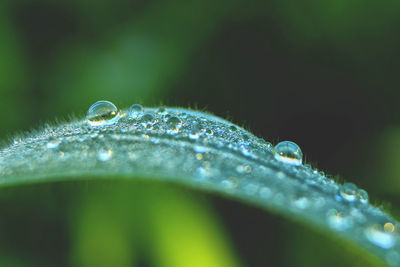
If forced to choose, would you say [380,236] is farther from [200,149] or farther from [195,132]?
[195,132]

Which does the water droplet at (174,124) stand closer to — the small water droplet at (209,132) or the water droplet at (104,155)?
the small water droplet at (209,132)

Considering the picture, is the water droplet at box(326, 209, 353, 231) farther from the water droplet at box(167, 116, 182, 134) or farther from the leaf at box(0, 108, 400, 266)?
the water droplet at box(167, 116, 182, 134)

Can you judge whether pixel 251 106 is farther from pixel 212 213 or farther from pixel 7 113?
pixel 7 113

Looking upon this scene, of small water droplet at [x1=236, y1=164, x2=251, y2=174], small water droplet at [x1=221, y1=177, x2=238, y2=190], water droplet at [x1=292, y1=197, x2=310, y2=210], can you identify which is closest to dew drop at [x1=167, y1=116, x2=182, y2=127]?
small water droplet at [x1=236, y1=164, x2=251, y2=174]

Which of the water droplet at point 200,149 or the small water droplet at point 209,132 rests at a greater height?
the small water droplet at point 209,132

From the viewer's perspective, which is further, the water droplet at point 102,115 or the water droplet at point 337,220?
the water droplet at point 102,115

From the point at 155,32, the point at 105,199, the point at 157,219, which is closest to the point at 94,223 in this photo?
the point at 105,199

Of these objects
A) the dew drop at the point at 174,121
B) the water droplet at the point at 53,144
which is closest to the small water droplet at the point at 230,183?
the dew drop at the point at 174,121
